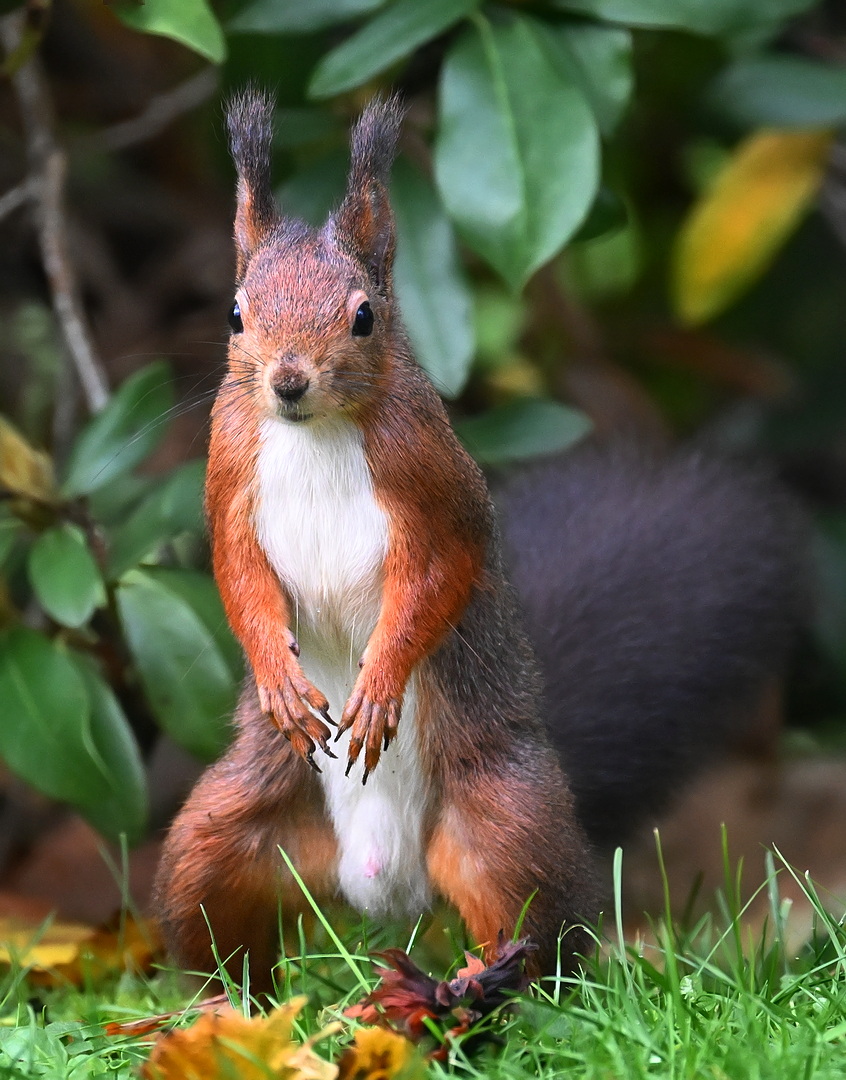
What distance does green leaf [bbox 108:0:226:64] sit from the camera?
6.97 ft

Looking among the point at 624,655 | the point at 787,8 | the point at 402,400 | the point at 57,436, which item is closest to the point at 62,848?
the point at 57,436

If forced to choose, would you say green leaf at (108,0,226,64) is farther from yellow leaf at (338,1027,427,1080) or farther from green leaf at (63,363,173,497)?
yellow leaf at (338,1027,427,1080)

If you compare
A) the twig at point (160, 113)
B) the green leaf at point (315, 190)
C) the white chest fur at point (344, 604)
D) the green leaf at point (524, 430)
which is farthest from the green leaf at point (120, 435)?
the twig at point (160, 113)

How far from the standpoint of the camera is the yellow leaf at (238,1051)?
1.41 meters

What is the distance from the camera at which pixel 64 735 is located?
2.22m

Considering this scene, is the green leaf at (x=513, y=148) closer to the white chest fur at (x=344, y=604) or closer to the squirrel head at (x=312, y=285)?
the squirrel head at (x=312, y=285)

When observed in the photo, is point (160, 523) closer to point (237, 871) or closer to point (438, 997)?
point (237, 871)

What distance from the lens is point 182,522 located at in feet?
7.83

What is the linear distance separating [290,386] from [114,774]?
3.19ft

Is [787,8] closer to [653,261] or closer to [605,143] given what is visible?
[605,143]

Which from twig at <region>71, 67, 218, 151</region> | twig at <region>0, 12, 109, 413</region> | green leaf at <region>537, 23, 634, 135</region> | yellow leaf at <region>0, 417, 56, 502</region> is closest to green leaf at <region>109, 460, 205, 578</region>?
yellow leaf at <region>0, 417, 56, 502</region>

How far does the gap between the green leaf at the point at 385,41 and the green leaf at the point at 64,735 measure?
3.45ft

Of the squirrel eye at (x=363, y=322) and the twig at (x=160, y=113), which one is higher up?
the twig at (x=160, y=113)

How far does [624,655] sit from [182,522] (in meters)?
0.78
